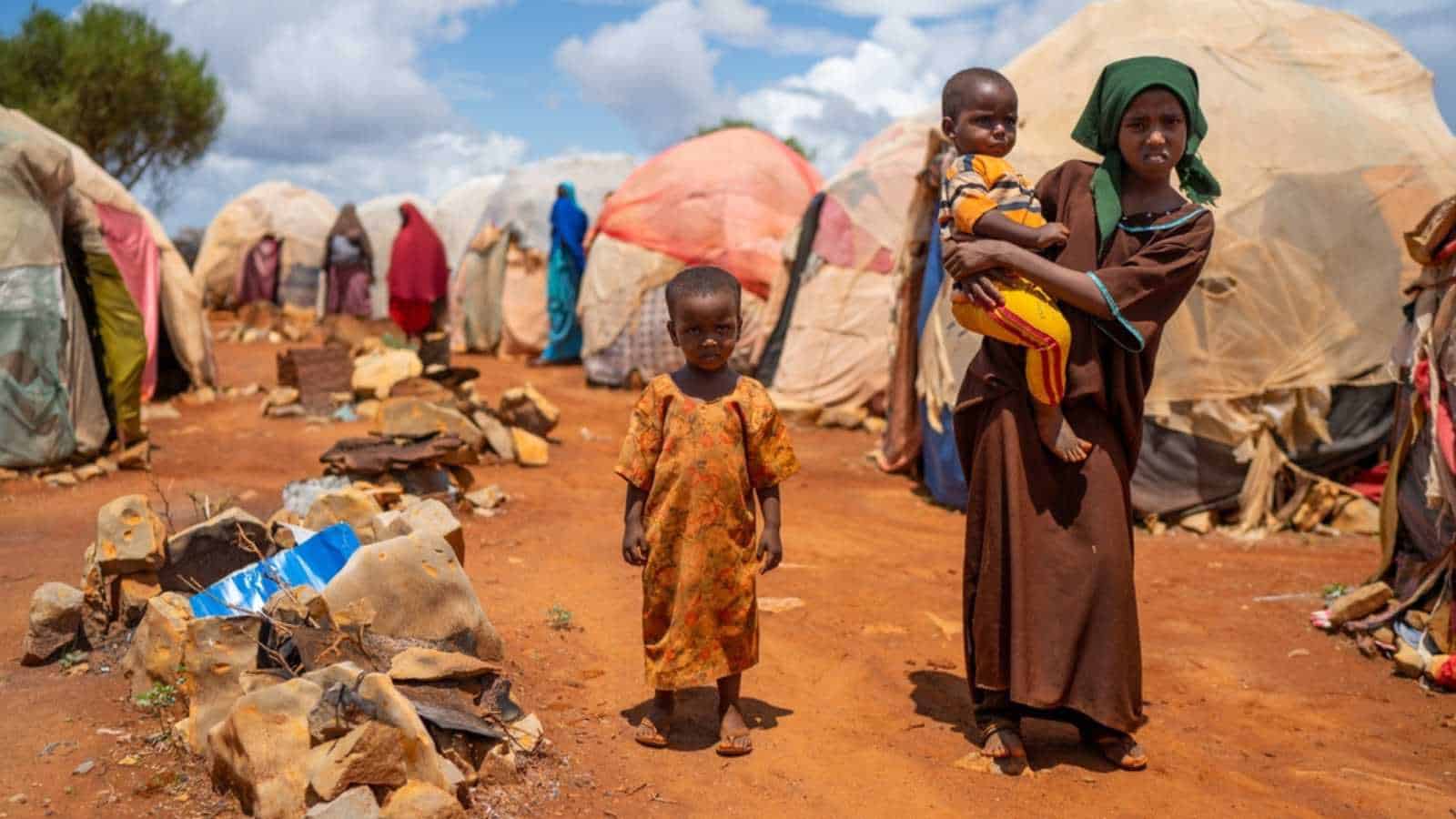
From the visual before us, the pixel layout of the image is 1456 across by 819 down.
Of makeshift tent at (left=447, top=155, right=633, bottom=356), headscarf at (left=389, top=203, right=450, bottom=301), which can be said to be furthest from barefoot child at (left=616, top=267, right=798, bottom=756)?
makeshift tent at (left=447, top=155, right=633, bottom=356)

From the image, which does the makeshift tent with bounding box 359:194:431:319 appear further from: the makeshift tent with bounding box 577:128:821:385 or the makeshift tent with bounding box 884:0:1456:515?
the makeshift tent with bounding box 884:0:1456:515

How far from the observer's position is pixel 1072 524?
2930 millimetres

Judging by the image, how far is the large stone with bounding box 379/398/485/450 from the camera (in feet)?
21.4

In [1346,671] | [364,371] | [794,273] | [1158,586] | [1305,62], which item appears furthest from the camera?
[794,273]

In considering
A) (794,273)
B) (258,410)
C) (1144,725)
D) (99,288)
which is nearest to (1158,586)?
(1144,725)

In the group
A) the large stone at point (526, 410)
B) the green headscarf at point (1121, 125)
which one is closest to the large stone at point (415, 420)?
the large stone at point (526, 410)

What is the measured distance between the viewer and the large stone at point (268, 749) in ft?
8.13

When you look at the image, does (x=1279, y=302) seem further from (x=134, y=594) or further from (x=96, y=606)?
(x=96, y=606)

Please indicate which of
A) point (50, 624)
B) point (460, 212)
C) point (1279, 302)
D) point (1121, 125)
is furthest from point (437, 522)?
point (460, 212)

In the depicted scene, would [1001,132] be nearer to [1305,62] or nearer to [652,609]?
[652,609]

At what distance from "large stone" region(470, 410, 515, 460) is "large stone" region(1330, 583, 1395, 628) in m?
4.81

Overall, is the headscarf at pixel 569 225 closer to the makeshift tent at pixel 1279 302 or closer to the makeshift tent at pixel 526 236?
the makeshift tent at pixel 526 236

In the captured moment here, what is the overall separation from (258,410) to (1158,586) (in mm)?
7368

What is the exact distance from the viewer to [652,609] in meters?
3.01
